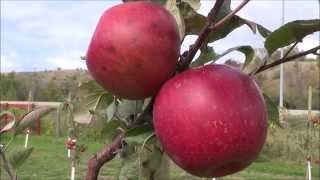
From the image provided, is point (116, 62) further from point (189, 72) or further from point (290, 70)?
point (290, 70)

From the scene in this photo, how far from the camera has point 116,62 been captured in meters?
0.88

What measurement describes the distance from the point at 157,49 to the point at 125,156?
0.31 metres

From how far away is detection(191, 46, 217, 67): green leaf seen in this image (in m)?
1.09

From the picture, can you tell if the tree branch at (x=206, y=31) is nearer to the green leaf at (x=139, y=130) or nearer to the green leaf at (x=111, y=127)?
the green leaf at (x=139, y=130)

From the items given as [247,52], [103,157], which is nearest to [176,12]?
[247,52]

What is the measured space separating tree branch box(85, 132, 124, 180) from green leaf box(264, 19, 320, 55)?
0.90 ft

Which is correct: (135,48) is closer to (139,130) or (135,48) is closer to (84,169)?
(139,130)

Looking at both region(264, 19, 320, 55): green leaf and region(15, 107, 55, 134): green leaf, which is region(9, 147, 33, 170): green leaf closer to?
region(15, 107, 55, 134): green leaf

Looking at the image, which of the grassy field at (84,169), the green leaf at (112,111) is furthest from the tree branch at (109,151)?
the grassy field at (84,169)

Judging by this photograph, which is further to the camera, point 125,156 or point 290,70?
point 290,70

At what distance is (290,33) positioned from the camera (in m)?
0.99

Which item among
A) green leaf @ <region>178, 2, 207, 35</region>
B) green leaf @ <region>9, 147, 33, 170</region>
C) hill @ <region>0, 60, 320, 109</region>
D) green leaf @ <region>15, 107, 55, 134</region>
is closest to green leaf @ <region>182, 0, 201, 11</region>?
green leaf @ <region>178, 2, 207, 35</region>

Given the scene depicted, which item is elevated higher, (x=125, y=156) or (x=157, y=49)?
(x=157, y=49)

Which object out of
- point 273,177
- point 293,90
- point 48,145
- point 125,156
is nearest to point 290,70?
point 293,90
